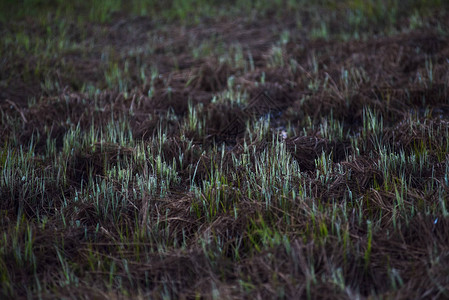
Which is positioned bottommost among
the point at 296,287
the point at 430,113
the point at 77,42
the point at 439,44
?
the point at 296,287

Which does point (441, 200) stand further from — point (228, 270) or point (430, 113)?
point (430, 113)

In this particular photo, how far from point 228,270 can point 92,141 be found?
1.63 meters

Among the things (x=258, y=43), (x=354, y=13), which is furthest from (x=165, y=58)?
(x=354, y=13)

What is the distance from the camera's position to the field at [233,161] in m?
1.80

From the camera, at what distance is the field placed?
180cm

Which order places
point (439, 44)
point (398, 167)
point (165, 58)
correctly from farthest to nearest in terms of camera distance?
point (165, 58) → point (439, 44) → point (398, 167)

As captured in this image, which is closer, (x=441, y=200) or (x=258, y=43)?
(x=441, y=200)

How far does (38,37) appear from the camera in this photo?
17.4 feet

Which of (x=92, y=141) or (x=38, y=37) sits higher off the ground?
(x=38, y=37)

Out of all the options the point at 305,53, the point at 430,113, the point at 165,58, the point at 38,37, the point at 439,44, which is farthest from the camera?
the point at 38,37

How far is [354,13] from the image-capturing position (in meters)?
5.55

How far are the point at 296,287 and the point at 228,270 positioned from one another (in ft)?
1.00

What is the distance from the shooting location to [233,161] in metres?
2.68

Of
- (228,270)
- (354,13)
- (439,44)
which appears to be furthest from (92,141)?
(354,13)
